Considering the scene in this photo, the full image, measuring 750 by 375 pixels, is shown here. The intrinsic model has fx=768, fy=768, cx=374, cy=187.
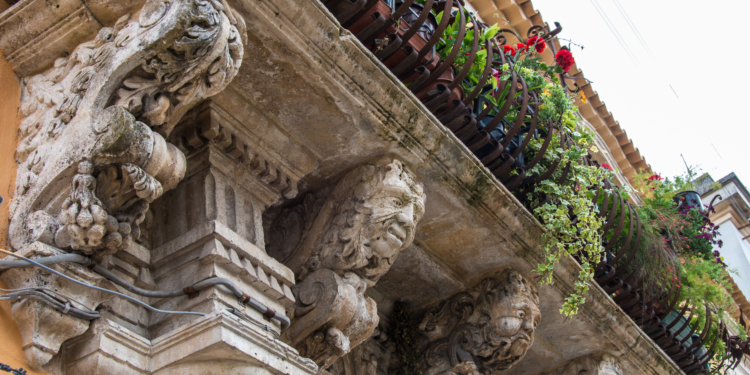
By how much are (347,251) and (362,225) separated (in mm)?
131

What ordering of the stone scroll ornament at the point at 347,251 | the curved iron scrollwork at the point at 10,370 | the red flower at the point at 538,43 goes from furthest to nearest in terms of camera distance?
1. the red flower at the point at 538,43
2. the stone scroll ornament at the point at 347,251
3. the curved iron scrollwork at the point at 10,370

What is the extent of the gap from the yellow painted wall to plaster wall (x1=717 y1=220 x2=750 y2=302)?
1092 cm

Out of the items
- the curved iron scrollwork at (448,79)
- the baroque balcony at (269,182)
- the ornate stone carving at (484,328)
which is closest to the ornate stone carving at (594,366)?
the baroque balcony at (269,182)

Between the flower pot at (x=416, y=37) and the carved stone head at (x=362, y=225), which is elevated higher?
the flower pot at (x=416, y=37)

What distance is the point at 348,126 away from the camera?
3.35 m

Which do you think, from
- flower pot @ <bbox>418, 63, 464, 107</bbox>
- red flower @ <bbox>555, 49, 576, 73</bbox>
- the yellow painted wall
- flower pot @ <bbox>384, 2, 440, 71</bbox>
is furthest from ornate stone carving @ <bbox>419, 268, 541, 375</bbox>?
the yellow painted wall

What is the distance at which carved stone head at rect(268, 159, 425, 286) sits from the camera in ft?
10.9

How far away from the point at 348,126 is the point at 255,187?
1.58 ft

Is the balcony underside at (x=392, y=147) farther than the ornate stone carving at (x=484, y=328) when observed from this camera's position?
No

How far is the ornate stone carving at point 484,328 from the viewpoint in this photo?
14.0ft

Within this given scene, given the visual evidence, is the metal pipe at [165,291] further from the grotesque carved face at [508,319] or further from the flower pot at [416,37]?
the grotesque carved face at [508,319]

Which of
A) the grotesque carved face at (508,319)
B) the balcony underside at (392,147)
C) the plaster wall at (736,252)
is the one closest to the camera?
the balcony underside at (392,147)

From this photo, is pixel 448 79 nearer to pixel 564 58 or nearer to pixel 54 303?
pixel 564 58

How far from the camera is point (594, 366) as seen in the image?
5.02 metres
